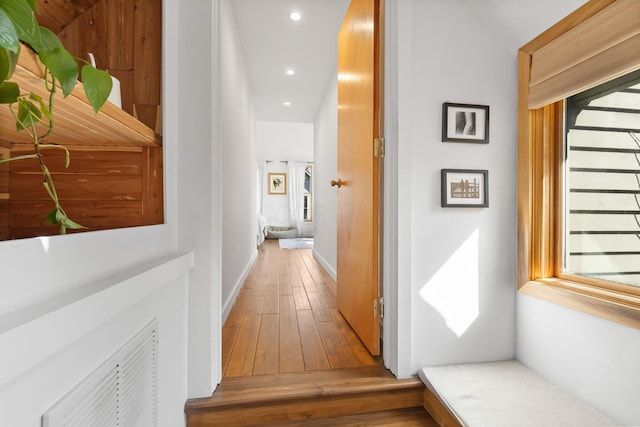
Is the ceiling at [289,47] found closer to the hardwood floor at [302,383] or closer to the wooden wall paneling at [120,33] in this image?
the wooden wall paneling at [120,33]

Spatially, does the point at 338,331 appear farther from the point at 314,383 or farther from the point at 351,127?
the point at 351,127

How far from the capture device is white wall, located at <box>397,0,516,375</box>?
1.36 metres

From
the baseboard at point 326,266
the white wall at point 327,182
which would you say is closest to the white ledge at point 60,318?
the baseboard at point 326,266

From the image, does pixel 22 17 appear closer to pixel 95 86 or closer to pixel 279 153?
pixel 95 86

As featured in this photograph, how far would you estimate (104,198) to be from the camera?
1.05 meters

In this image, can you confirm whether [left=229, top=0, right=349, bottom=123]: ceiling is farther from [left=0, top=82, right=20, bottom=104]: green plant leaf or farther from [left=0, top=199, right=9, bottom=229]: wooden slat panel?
[left=0, top=82, right=20, bottom=104]: green plant leaf

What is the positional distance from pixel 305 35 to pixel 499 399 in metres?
2.92

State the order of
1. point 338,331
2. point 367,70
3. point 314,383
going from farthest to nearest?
point 338,331
point 367,70
point 314,383

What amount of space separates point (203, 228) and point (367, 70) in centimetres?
126

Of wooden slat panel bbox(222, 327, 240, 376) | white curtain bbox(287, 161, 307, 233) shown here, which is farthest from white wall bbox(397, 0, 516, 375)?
white curtain bbox(287, 161, 307, 233)

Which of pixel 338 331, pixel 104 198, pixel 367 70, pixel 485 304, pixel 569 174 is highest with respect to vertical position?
pixel 367 70

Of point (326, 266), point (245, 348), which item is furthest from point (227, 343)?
point (326, 266)

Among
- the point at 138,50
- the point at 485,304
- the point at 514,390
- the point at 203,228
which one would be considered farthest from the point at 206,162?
the point at 514,390

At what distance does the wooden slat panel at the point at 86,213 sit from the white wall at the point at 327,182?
2.14 meters
